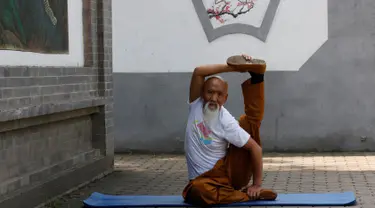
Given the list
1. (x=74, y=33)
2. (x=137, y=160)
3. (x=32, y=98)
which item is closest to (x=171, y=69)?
(x=137, y=160)

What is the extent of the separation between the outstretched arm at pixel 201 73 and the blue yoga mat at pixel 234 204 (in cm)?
111

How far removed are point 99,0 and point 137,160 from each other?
3.06 m

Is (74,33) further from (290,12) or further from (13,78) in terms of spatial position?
(290,12)

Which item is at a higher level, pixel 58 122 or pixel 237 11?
pixel 237 11

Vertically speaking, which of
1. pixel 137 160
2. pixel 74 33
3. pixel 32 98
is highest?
pixel 74 33

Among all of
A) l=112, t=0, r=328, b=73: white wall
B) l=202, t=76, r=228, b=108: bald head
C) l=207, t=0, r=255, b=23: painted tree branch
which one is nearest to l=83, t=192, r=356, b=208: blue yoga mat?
l=202, t=76, r=228, b=108: bald head

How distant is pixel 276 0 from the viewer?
39.8 ft

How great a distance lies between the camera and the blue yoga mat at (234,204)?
23.0 feet

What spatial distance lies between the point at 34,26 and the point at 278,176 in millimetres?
3942

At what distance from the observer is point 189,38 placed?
12.4 m

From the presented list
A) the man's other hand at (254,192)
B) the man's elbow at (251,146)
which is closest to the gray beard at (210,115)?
the man's elbow at (251,146)

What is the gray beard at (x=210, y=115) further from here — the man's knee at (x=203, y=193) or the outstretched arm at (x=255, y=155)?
the man's knee at (x=203, y=193)

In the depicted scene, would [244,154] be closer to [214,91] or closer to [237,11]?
[214,91]

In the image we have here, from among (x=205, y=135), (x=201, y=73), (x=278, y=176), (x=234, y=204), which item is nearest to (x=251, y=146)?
(x=205, y=135)
